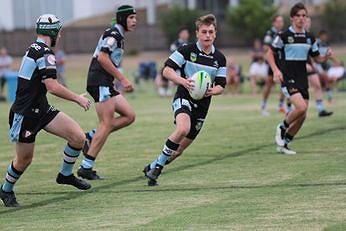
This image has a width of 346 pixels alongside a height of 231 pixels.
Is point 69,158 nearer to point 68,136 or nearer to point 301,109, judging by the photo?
point 68,136

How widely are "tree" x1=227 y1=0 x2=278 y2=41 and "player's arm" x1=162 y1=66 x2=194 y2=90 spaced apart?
42619 mm

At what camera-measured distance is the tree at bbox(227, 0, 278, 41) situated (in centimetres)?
5516

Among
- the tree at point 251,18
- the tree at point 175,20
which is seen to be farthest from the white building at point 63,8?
the tree at point 251,18

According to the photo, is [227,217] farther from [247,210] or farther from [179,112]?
[179,112]

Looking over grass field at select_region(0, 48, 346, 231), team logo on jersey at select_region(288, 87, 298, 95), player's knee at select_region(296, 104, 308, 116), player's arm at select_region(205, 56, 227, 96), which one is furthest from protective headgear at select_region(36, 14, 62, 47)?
team logo on jersey at select_region(288, 87, 298, 95)

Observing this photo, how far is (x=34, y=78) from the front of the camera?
10727 mm

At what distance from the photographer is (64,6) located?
213 ft

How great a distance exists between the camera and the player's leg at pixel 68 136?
10.9 meters

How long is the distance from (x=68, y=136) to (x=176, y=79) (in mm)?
1602

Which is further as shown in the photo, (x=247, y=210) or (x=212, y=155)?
(x=212, y=155)

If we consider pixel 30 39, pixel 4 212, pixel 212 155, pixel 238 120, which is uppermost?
pixel 4 212

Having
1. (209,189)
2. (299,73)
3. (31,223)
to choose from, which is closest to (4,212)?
(31,223)

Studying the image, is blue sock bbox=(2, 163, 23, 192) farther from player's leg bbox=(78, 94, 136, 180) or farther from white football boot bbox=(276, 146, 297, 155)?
white football boot bbox=(276, 146, 297, 155)

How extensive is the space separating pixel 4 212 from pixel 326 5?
47.8 meters
